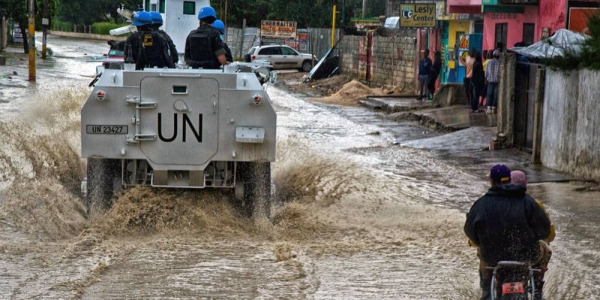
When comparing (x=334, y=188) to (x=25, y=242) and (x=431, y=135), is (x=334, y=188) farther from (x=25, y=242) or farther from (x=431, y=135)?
(x=431, y=135)

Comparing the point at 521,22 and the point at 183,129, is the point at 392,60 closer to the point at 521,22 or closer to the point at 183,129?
the point at 521,22

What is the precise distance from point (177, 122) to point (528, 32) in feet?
55.8

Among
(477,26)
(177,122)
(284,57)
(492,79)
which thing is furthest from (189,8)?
(284,57)

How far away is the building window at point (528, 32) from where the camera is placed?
24.7 m

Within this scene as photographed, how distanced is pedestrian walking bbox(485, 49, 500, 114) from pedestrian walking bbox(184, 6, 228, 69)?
12177mm

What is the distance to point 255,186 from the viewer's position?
33.5 feet

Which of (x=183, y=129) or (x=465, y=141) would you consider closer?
(x=183, y=129)

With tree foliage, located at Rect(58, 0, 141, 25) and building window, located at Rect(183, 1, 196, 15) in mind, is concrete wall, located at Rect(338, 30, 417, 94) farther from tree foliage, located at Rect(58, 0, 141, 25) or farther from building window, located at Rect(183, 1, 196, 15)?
tree foliage, located at Rect(58, 0, 141, 25)

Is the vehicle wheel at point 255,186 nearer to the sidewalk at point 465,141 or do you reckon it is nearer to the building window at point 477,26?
the sidewalk at point 465,141

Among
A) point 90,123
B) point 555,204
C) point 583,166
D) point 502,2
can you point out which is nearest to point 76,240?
point 90,123

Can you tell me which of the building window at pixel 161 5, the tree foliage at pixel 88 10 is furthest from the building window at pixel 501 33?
the tree foliage at pixel 88 10

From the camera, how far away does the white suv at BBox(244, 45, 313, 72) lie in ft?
160

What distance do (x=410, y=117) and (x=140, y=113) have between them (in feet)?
53.8

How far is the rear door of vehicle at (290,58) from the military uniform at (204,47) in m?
38.2
